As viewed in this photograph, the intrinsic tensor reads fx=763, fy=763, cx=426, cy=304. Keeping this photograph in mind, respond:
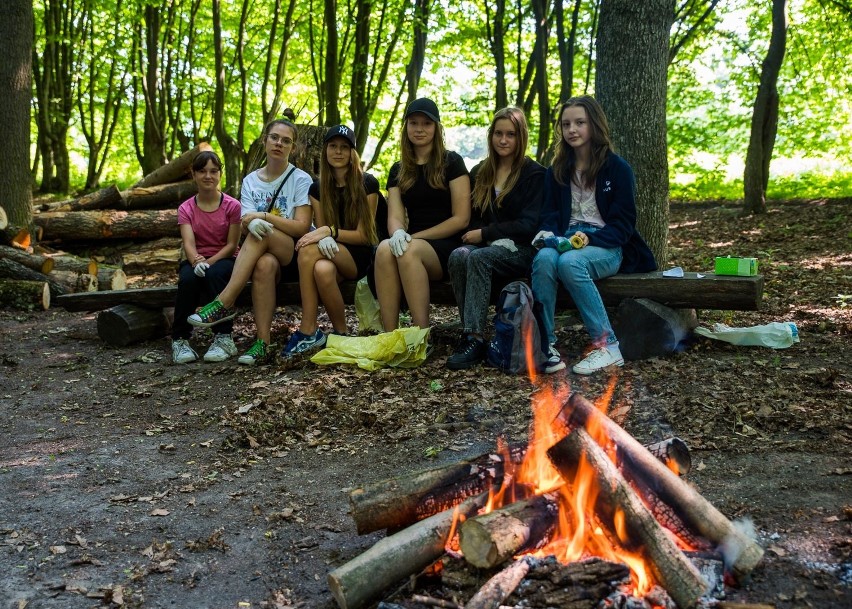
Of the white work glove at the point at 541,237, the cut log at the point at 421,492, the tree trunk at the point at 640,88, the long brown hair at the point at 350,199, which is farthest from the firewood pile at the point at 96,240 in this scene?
the cut log at the point at 421,492

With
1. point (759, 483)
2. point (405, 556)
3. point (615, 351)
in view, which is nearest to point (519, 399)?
point (615, 351)

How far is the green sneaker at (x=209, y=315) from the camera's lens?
6.03m

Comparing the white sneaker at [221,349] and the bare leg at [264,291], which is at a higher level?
the bare leg at [264,291]

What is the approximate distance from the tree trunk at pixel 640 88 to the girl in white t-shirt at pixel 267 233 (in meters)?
2.56

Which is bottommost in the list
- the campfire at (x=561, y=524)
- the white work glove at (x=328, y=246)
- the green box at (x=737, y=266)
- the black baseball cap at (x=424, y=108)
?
the campfire at (x=561, y=524)

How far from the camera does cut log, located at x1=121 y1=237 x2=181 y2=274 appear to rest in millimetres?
10602

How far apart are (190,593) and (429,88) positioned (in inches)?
684

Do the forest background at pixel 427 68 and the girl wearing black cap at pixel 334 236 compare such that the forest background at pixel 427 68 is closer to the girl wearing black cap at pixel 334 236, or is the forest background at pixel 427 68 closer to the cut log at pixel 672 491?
the girl wearing black cap at pixel 334 236

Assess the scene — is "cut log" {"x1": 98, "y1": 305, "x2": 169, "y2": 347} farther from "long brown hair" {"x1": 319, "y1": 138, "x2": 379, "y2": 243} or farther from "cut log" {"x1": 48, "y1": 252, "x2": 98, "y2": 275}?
"cut log" {"x1": 48, "y1": 252, "x2": 98, "y2": 275}

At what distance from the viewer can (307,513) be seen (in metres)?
3.39

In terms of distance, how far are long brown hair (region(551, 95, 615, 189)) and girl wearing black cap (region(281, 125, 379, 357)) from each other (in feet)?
5.07

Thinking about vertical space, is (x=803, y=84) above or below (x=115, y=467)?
above

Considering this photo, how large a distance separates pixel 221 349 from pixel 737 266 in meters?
3.99

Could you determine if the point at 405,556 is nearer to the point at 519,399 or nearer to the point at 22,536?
the point at 22,536
